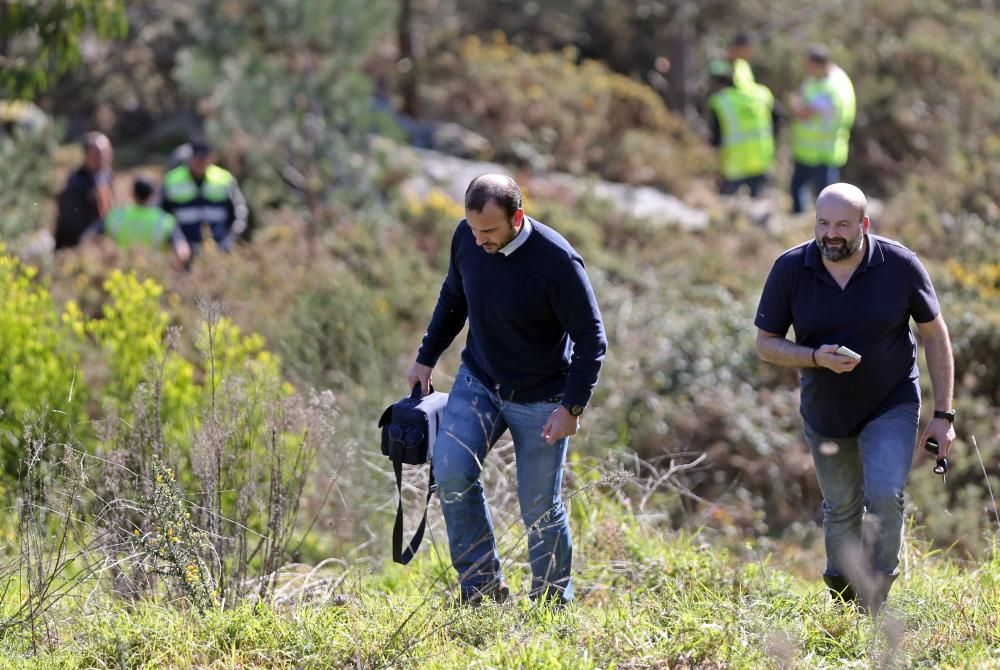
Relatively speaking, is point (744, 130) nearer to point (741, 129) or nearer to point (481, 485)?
point (741, 129)

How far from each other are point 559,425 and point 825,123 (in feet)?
29.2

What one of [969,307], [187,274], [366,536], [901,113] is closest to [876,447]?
[366,536]

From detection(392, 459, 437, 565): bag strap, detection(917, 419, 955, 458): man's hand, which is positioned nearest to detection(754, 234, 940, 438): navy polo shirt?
detection(917, 419, 955, 458): man's hand

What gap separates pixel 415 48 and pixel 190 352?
10.1 m

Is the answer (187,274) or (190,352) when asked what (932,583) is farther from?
(187,274)

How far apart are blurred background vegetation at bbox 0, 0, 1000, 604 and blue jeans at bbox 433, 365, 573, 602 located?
469mm

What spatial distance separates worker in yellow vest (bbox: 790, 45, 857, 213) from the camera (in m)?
12.5

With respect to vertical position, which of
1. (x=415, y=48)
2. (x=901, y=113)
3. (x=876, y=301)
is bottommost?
(x=901, y=113)

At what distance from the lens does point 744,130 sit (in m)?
13.1

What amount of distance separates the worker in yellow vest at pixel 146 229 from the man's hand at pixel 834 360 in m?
7.00

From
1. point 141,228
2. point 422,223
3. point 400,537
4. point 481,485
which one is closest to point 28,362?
point 400,537

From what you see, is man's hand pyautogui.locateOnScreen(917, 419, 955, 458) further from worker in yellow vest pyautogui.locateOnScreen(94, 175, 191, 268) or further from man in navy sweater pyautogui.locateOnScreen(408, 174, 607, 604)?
worker in yellow vest pyautogui.locateOnScreen(94, 175, 191, 268)

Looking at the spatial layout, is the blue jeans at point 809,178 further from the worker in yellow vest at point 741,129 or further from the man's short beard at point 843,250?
the man's short beard at point 843,250

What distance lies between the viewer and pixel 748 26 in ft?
61.6
